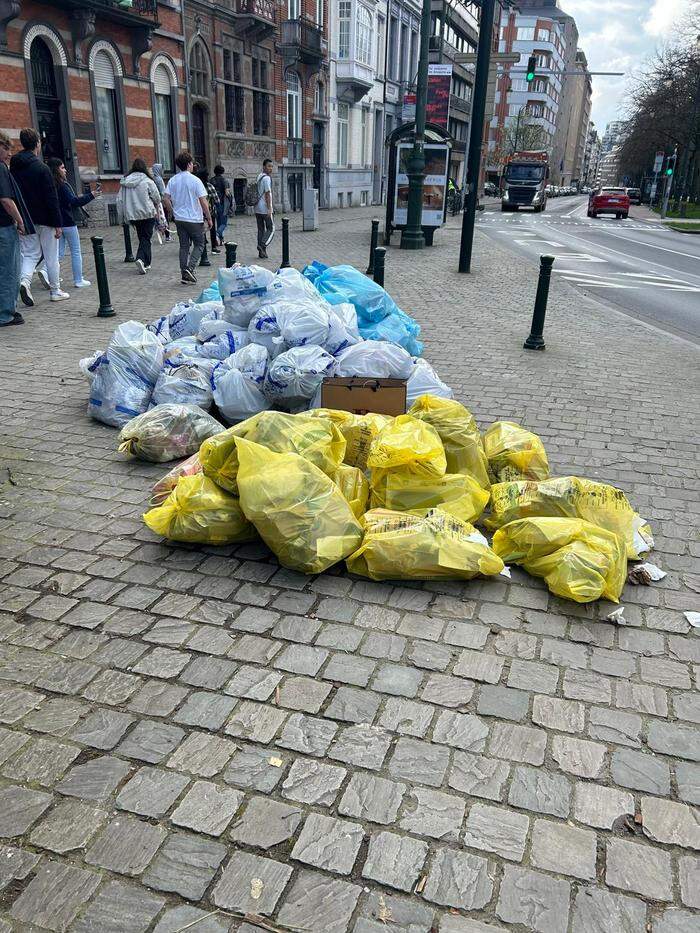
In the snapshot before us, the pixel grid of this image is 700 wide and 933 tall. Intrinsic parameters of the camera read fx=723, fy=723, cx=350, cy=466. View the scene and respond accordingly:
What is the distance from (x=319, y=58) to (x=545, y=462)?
3403cm

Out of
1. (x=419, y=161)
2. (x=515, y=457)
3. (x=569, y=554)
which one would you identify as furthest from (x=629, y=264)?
(x=569, y=554)

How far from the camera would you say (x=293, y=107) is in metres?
33.0

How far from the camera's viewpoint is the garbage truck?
1807 inches

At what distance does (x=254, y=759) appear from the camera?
2.42 metres

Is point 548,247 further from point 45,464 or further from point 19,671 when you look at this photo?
point 19,671

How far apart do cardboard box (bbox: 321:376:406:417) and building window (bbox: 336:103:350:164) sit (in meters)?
37.2

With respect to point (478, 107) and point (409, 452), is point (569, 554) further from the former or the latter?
point (478, 107)

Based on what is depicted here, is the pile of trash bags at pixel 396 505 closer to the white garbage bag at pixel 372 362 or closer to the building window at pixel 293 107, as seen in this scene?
the white garbage bag at pixel 372 362

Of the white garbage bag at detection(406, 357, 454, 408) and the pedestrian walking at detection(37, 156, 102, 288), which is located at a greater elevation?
the pedestrian walking at detection(37, 156, 102, 288)

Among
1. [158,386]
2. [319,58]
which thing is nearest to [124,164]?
[319,58]

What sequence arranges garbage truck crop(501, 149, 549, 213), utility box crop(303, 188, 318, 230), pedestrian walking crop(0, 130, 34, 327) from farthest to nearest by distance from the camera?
garbage truck crop(501, 149, 549, 213) < utility box crop(303, 188, 318, 230) < pedestrian walking crop(0, 130, 34, 327)

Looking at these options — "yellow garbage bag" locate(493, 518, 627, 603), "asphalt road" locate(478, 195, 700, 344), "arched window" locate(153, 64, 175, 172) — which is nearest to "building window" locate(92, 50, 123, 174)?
"arched window" locate(153, 64, 175, 172)

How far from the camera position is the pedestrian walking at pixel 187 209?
10.9m

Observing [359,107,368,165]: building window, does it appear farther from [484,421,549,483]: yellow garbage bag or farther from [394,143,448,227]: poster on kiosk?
[484,421,549,483]: yellow garbage bag
